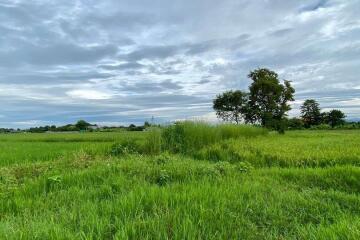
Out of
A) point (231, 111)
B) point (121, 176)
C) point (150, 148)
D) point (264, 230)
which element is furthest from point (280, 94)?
point (264, 230)

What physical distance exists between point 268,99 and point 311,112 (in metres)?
35.0

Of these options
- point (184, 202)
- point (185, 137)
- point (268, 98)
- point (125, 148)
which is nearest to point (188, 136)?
point (185, 137)

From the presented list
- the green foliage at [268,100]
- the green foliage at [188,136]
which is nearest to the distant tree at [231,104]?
the green foliage at [268,100]

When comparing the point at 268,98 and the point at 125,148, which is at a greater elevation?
the point at 268,98

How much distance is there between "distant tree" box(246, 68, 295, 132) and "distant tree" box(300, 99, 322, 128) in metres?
31.8

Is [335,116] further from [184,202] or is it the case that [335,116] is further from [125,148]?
[184,202]

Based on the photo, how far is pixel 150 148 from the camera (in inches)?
520

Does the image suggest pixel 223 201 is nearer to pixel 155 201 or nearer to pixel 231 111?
pixel 155 201

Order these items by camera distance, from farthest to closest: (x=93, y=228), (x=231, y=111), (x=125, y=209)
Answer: (x=231, y=111)
(x=125, y=209)
(x=93, y=228)

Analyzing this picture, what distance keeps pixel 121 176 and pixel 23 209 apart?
2227mm

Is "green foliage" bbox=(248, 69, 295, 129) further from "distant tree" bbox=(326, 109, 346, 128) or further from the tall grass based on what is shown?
"distant tree" bbox=(326, 109, 346, 128)

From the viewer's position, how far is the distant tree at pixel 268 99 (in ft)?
102

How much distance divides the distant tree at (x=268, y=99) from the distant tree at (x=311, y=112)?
3176cm

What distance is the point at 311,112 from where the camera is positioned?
6266 centimetres
